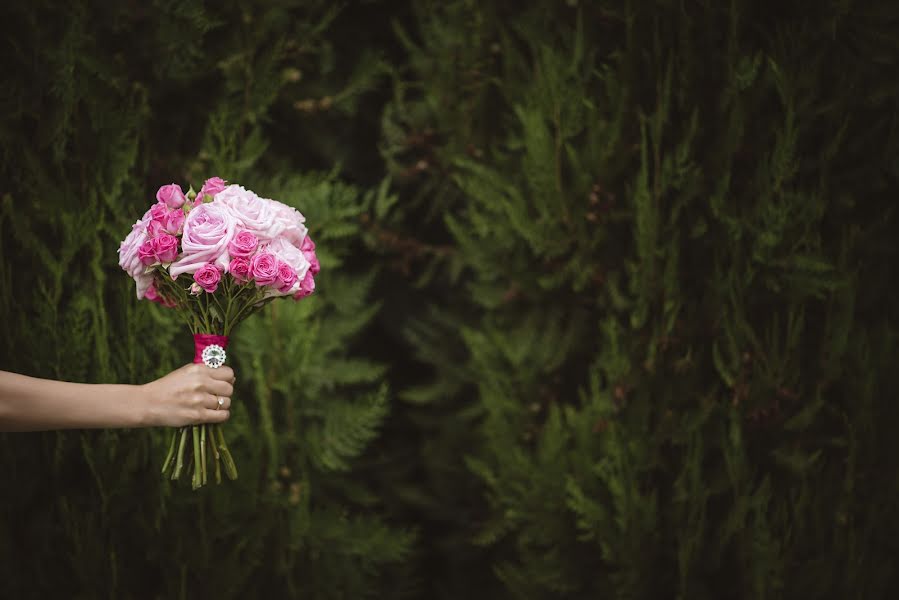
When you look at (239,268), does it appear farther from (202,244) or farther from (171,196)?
(171,196)

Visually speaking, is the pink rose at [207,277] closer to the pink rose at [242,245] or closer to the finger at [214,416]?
the pink rose at [242,245]

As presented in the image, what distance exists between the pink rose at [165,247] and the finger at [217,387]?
0.38 metres

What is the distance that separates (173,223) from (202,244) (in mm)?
145

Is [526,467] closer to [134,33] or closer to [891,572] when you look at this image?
[891,572]

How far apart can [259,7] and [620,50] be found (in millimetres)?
1604

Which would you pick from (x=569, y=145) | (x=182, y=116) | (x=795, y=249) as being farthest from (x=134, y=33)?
(x=795, y=249)

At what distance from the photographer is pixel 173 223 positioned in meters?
2.52

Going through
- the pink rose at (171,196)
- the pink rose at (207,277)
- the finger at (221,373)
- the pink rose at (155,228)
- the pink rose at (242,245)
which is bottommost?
the finger at (221,373)

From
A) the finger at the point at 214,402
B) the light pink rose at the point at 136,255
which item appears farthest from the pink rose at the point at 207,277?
the finger at the point at 214,402

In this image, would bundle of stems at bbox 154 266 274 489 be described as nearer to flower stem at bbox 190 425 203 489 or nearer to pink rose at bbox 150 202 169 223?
flower stem at bbox 190 425 203 489

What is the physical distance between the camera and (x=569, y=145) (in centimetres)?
352

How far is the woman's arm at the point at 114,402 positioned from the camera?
7.34 feet

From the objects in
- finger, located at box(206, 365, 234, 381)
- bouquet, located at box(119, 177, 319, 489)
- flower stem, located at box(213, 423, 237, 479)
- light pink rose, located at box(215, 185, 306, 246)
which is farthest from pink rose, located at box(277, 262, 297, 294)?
flower stem, located at box(213, 423, 237, 479)

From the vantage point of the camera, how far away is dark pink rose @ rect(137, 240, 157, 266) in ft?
8.11
